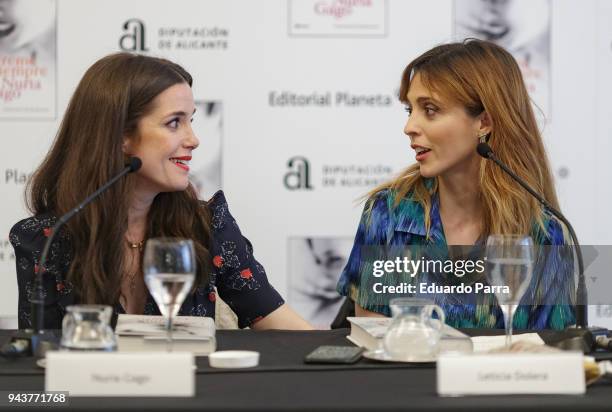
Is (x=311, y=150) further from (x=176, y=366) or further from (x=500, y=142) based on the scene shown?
(x=176, y=366)

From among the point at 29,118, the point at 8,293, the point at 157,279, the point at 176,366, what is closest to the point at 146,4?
the point at 29,118

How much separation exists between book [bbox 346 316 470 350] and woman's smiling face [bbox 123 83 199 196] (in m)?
0.72

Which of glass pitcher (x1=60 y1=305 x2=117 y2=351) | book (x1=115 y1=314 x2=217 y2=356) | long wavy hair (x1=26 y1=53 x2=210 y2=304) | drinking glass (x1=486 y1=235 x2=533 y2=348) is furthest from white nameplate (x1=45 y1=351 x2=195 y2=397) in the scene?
long wavy hair (x1=26 y1=53 x2=210 y2=304)

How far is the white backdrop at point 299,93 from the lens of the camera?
3463 millimetres

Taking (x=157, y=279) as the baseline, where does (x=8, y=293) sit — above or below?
below

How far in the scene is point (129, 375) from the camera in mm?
1128

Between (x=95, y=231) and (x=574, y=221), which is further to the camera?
(x=574, y=221)

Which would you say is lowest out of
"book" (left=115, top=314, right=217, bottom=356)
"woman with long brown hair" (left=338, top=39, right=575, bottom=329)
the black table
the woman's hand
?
the woman's hand

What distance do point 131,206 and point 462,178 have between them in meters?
0.87

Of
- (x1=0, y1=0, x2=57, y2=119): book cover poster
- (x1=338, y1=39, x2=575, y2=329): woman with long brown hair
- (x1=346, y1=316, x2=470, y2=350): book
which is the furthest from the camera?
(x1=0, y1=0, x2=57, y2=119): book cover poster

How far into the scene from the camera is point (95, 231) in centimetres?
205

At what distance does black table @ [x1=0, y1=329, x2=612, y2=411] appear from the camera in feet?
3.52

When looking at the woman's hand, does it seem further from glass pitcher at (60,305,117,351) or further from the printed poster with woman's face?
the printed poster with woman's face

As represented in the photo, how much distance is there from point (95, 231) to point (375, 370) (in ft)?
3.04
